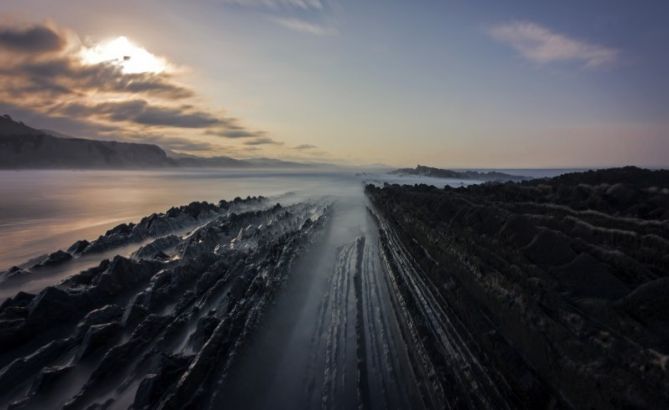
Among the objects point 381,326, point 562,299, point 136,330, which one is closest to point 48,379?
point 136,330

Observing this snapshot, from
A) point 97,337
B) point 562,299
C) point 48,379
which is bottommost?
point 48,379

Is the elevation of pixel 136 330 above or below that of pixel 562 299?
below

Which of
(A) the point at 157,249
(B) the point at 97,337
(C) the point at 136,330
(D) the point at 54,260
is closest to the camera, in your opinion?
(B) the point at 97,337

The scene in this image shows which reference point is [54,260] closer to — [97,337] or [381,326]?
[97,337]

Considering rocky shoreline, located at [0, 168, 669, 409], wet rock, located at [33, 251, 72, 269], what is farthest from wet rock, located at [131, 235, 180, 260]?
wet rock, located at [33, 251, 72, 269]

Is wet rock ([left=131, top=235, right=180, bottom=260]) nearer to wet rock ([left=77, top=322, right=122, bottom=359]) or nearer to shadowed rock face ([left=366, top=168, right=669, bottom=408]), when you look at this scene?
wet rock ([left=77, top=322, right=122, bottom=359])

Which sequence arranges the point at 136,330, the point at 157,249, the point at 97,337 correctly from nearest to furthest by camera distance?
the point at 97,337
the point at 136,330
the point at 157,249
